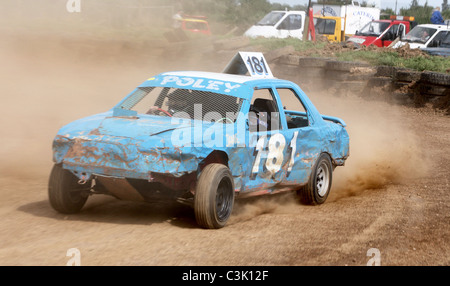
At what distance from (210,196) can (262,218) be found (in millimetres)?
919

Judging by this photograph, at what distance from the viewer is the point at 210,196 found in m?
5.37

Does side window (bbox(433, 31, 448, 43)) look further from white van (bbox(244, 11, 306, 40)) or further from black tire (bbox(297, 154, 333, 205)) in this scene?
black tire (bbox(297, 154, 333, 205))

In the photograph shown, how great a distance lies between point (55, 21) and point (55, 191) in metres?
22.2

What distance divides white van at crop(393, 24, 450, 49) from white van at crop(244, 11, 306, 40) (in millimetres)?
4193

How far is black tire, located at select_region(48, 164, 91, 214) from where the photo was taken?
5.76 meters

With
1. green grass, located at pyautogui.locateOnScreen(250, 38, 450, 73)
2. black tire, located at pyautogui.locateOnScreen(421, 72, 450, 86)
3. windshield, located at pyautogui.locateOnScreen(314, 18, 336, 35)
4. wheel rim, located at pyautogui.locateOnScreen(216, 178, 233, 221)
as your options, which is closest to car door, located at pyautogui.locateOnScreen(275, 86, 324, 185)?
wheel rim, located at pyautogui.locateOnScreen(216, 178, 233, 221)

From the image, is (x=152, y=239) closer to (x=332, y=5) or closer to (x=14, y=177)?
(x=14, y=177)

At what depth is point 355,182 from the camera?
346 inches

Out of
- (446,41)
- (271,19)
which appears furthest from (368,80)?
(271,19)

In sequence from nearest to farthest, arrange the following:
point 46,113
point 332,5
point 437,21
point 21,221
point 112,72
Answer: point 21,221
point 46,113
point 112,72
point 437,21
point 332,5

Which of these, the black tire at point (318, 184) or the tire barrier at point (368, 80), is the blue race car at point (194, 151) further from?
the tire barrier at point (368, 80)

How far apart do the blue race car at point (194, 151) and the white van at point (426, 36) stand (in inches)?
607

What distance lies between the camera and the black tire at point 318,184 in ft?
23.4
